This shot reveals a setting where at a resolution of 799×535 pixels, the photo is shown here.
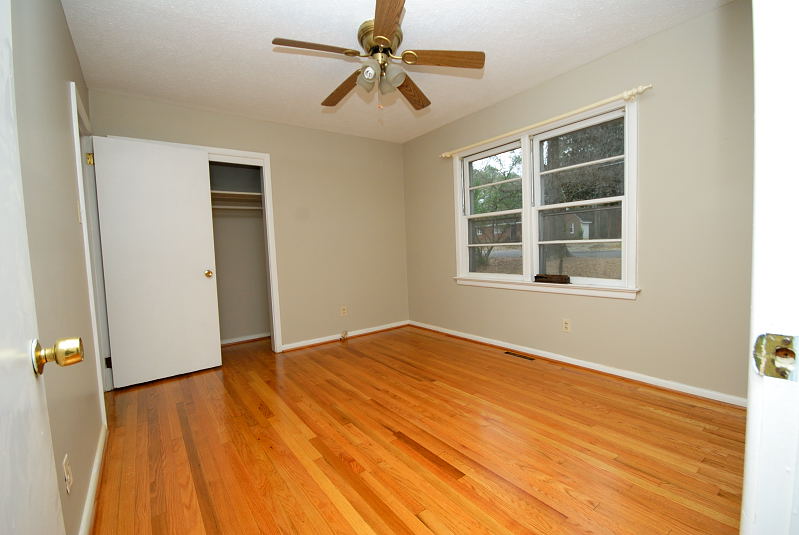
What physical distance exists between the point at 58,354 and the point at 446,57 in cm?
219

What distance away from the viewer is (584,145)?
9.78ft

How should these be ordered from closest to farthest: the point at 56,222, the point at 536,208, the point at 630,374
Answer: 1. the point at 56,222
2. the point at 630,374
3. the point at 536,208

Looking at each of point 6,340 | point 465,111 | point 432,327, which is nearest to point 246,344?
point 432,327

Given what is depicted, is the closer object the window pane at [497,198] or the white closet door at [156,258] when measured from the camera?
the white closet door at [156,258]

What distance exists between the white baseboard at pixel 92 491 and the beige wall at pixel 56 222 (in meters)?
0.04

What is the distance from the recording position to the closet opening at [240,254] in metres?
4.10

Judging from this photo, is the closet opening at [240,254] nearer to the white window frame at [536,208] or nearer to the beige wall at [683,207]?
the white window frame at [536,208]

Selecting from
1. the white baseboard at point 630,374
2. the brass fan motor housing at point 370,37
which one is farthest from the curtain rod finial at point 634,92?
the white baseboard at point 630,374

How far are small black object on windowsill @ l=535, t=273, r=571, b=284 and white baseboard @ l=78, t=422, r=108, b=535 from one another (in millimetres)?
3384

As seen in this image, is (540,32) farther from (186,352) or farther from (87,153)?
(186,352)

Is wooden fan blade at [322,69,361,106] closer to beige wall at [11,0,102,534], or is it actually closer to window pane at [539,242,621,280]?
beige wall at [11,0,102,534]

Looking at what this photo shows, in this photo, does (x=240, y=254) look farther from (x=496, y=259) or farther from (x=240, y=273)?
(x=496, y=259)

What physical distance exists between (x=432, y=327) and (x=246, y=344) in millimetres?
2361

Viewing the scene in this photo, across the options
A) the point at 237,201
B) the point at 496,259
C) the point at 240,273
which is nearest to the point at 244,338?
the point at 240,273
